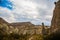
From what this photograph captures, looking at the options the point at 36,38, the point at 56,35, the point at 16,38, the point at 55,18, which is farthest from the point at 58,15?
the point at 56,35

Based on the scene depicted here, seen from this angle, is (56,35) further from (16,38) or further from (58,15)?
(58,15)

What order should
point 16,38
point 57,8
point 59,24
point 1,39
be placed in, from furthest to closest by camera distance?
1. point 57,8
2. point 59,24
3. point 16,38
4. point 1,39

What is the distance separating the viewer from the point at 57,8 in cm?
8350

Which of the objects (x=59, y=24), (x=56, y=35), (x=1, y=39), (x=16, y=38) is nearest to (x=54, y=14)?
(x=59, y=24)

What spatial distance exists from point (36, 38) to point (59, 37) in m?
12.2

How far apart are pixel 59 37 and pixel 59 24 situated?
34.9m

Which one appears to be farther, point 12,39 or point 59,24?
point 59,24

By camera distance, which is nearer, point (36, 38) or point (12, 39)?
point (36, 38)

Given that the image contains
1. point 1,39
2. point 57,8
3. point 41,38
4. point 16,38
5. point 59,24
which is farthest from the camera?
point 57,8

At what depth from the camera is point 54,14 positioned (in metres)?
86.0

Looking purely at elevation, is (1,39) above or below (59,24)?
below

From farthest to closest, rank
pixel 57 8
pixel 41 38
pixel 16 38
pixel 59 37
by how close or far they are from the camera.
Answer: pixel 57 8 < pixel 16 38 < pixel 41 38 < pixel 59 37

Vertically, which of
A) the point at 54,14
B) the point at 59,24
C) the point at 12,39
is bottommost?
the point at 12,39

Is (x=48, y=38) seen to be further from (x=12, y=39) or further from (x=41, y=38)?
(x=12, y=39)
